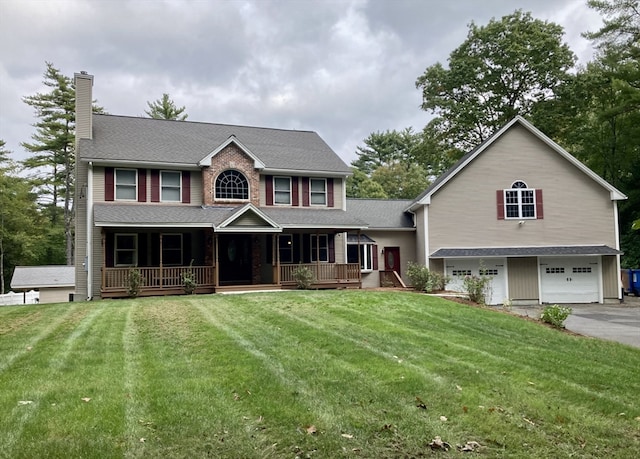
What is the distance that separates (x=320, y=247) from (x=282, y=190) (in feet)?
10.8

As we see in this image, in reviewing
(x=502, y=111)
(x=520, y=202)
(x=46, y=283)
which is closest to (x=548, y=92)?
(x=502, y=111)

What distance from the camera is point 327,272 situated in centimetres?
1984

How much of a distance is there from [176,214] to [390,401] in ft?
48.6

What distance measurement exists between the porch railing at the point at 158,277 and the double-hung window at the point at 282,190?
474 centimetres

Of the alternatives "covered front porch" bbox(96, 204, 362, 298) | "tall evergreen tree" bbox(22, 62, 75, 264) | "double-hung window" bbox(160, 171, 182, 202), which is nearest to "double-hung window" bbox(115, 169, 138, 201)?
"covered front porch" bbox(96, 204, 362, 298)

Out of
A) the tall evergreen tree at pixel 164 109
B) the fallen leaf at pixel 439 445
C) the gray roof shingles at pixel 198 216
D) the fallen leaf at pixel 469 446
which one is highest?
the tall evergreen tree at pixel 164 109

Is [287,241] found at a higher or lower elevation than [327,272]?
higher

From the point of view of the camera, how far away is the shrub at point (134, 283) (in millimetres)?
16469

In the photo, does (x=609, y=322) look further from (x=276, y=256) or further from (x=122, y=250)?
(x=122, y=250)

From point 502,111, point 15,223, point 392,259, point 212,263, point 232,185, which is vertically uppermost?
point 502,111

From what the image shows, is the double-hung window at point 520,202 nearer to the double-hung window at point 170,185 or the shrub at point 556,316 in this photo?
the shrub at point 556,316

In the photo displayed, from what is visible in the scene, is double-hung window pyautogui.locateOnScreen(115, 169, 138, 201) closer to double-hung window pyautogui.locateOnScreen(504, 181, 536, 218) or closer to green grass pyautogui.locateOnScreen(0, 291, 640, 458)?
green grass pyautogui.locateOnScreen(0, 291, 640, 458)

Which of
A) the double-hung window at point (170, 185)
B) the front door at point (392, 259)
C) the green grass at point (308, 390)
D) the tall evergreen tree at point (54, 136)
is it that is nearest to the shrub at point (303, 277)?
the double-hung window at point (170, 185)

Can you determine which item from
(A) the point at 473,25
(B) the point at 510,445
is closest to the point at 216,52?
(A) the point at 473,25
